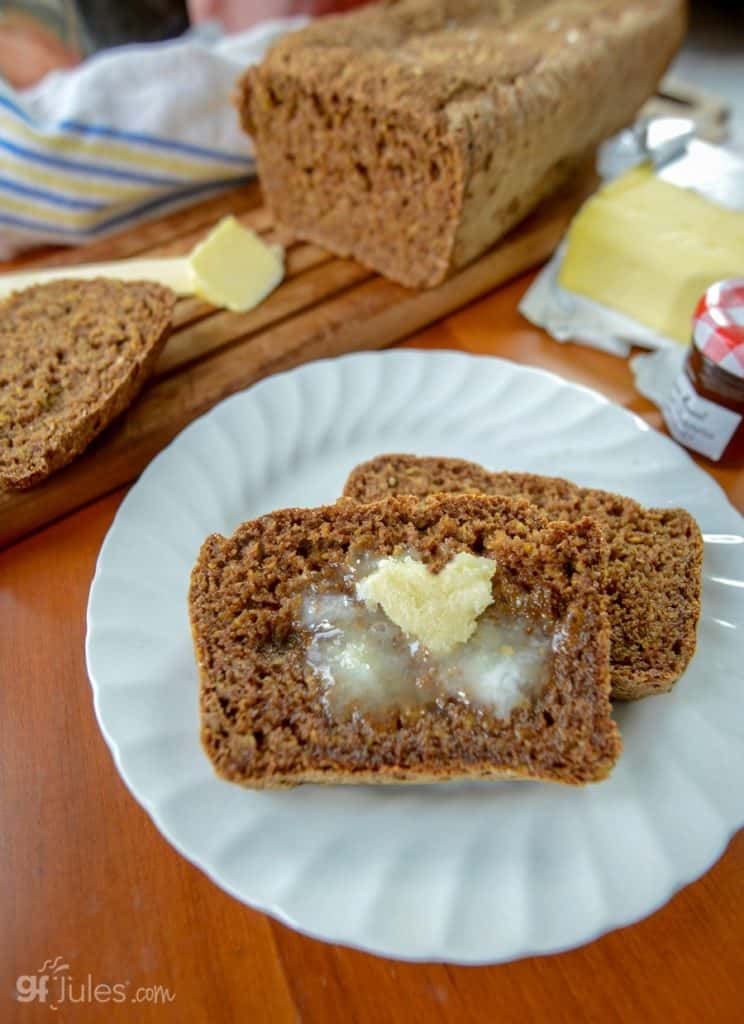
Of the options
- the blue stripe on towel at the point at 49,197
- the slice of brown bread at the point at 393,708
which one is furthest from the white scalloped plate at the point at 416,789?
the blue stripe on towel at the point at 49,197

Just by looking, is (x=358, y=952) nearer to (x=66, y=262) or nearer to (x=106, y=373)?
(x=106, y=373)

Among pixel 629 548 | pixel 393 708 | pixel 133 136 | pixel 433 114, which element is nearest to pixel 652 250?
pixel 433 114

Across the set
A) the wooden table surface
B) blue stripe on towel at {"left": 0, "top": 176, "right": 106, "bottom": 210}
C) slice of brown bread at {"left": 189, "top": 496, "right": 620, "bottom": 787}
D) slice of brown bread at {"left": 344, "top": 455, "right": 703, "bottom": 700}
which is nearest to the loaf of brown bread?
blue stripe on towel at {"left": 0, "top": 176, "right": 106, "bottom": 210}

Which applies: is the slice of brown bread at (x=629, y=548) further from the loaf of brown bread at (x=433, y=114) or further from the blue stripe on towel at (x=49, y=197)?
the blue stripe on towel at (x=49, y=197)

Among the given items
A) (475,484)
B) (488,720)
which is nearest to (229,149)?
(475,484)

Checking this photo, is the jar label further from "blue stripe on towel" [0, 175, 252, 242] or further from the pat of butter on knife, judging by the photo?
"blue stripe on towel" [0, 175, 252, 242]

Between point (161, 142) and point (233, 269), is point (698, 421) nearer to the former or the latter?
point (233, 269)
